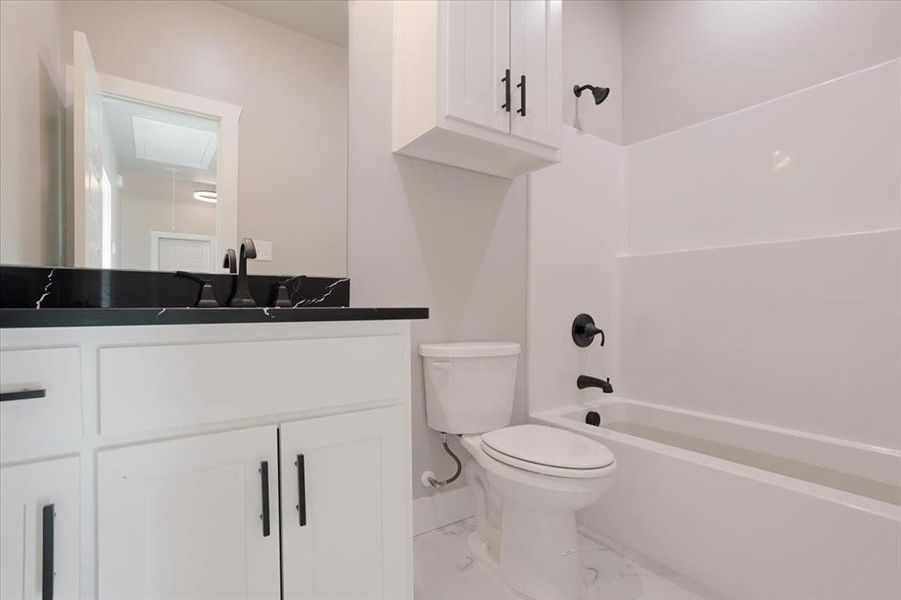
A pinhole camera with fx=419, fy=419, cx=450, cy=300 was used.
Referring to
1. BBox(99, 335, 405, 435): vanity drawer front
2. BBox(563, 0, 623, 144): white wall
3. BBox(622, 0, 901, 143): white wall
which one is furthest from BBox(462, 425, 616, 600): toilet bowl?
BBox(622, 0, 901, 143): white wall

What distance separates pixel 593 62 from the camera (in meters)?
2.37

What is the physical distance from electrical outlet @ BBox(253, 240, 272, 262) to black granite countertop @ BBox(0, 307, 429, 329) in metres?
0.60

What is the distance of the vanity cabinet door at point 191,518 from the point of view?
0.72 m

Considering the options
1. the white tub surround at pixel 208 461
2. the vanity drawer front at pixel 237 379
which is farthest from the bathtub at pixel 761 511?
the vanity drawer front at pixel 237 379

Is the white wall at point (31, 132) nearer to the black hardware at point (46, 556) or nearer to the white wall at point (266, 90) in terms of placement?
the white wall at point (266, 90)

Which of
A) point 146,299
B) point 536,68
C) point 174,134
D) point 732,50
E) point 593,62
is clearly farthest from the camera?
point 593,62

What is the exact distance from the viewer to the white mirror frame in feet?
4.17

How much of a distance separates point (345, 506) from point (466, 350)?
730 mm

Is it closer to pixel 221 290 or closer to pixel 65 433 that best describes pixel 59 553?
pixel 65 433

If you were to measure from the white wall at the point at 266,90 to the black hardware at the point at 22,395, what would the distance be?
757 millimetres

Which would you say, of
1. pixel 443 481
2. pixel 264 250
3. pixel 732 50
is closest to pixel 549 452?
pixel 443 481

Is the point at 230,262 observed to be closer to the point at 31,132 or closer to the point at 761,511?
the point at 31,132

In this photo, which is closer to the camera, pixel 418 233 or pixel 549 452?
pixel 549 452

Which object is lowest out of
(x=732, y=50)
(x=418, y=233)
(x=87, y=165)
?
(x=418, y=233)
